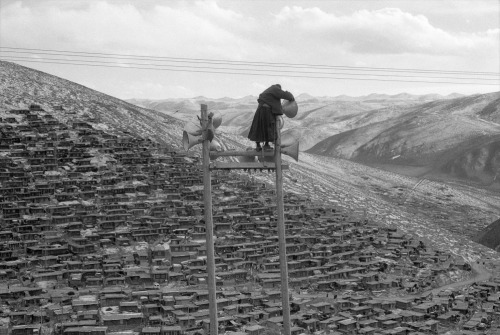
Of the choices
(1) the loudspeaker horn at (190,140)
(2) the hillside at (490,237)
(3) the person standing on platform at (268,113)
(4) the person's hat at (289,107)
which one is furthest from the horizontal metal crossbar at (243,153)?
(2) the hillside at (490,237)

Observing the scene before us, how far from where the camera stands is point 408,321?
5541cm

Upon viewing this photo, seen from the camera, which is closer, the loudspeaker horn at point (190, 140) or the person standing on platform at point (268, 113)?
the loudspeaker horn at point (190, 140)

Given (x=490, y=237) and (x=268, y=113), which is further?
(x=490, y=237)

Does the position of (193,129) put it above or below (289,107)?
below

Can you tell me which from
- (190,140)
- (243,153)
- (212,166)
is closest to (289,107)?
(243,153)

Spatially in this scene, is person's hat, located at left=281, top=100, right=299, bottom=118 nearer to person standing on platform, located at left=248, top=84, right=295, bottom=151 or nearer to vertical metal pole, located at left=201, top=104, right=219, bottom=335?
person standing on platform, located at left=248, top=84, right=295, bottom=151

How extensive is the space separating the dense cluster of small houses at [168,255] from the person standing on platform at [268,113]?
36484mm

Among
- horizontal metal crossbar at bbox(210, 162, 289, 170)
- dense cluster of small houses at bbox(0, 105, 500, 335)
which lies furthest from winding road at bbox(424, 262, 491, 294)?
horizontal metal crossbar at bbox(210, 162, 289, 170)

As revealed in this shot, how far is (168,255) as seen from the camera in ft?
242

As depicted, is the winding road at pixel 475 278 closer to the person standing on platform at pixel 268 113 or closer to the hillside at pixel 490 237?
the hillside at pixel 490 237

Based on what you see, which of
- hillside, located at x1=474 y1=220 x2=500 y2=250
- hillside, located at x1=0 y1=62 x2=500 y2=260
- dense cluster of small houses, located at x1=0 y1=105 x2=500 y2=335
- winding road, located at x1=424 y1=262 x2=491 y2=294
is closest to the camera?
dense cluster of small houses, located at x1=0 y1=105 x2=500 y2=335

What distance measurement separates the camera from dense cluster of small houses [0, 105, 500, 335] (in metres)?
53.9

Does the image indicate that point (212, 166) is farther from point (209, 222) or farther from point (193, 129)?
point (209, 222)

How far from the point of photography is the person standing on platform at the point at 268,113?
50.2ft
